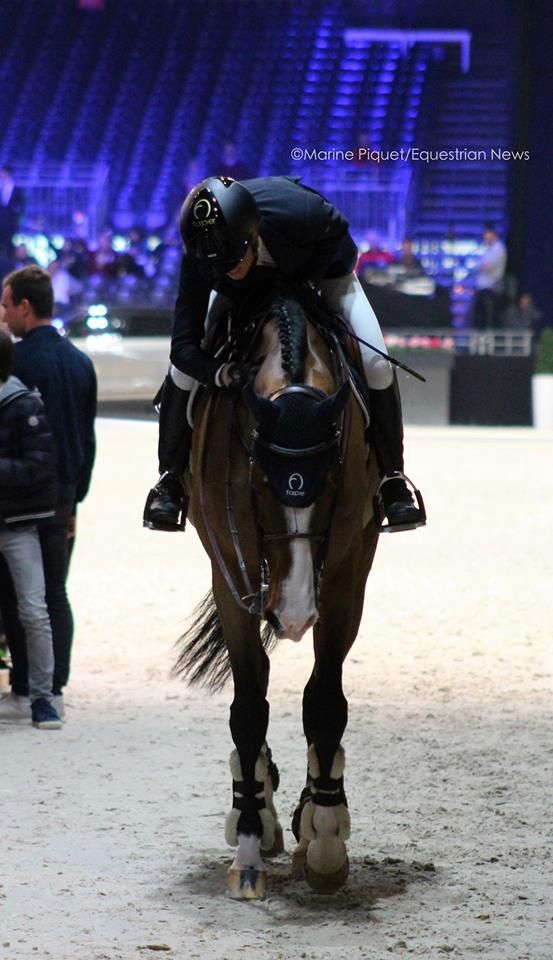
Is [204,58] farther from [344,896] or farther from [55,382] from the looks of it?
[344,896]

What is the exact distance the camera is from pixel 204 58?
24828mm

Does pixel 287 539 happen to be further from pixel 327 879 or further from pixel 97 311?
pixel 97 311

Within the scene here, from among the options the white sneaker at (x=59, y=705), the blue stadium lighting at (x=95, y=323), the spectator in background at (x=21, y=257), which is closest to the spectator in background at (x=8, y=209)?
the spectator in background at (x=21, y=257)

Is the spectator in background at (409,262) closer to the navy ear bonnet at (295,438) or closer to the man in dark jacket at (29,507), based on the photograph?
the man in dark jacket at (29,507)

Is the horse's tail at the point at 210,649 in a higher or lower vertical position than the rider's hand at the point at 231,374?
lower

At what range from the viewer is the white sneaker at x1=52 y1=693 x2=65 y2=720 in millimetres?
5835

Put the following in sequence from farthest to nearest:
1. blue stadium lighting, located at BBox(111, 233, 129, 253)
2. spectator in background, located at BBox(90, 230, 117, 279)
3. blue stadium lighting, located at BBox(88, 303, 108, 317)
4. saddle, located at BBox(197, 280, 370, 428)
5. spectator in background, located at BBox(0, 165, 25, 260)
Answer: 1. blue stadium lighting, located at BBox(111, 233, 129, 253)
2. spectator in background, located at BBox(90, 230, 117, 279)
3. spectator in background, located at BBox(0, 165, 25, 260)
4. blue stadium lighting, located at BBox(88, 303, 108, 317)
5. saddle, located at BBox(197, 280, 370, 428)

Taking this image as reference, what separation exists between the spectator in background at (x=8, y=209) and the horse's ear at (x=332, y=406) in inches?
720

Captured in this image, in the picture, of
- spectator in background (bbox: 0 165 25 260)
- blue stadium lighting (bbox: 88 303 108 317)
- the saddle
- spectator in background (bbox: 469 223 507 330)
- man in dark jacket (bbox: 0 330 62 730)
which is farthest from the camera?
spectator in background (bbox: 0 165 25 260)

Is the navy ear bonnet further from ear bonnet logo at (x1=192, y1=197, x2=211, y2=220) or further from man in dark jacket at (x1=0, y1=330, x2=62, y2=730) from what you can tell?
man in dark jacket at (x1=0, y1=330, x2=62, y2=730)

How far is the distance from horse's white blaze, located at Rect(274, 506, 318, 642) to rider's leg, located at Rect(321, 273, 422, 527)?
2.24ft

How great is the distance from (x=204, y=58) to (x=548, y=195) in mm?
15623

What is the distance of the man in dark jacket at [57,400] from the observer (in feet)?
19.1

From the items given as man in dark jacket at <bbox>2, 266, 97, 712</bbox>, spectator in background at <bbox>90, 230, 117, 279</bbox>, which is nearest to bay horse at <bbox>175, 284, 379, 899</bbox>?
man in dark jacket at <bbox>2, 266, 97, 712</bbox>
